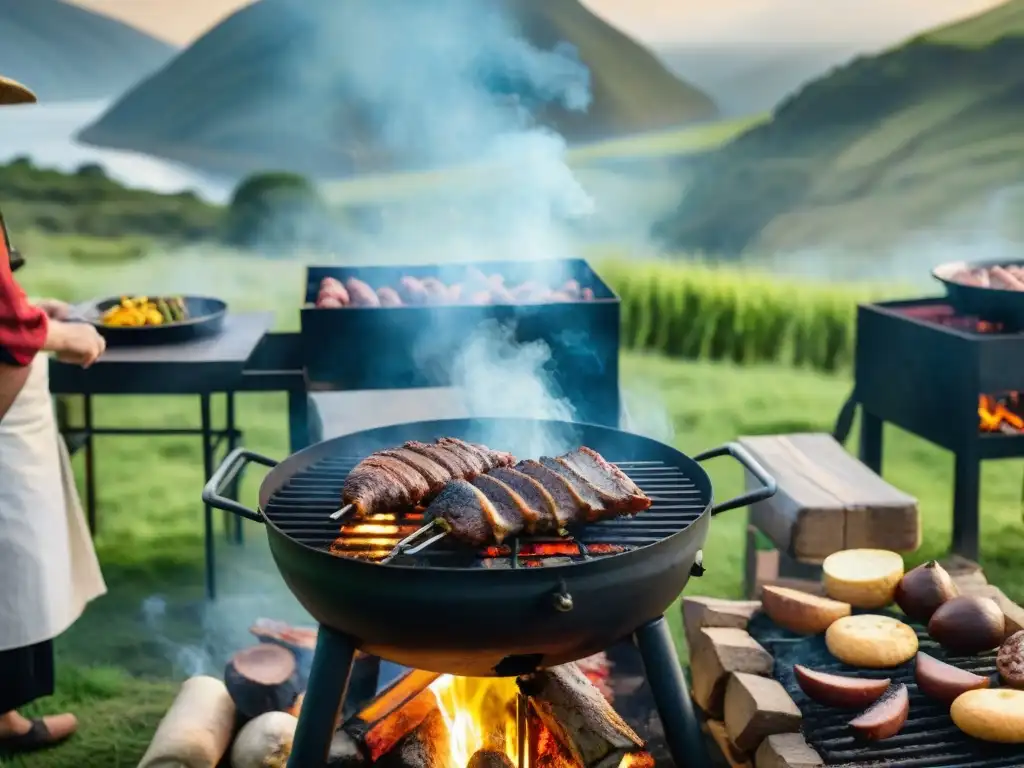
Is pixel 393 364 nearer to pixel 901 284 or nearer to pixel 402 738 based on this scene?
pixel 402 738

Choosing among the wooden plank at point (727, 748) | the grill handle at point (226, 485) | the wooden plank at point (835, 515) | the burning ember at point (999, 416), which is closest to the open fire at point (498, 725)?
the wooden plank at point (727, 748)

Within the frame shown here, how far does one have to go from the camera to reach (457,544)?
96.6 inches

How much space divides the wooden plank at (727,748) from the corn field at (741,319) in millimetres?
5962

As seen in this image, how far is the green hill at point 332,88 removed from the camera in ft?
30.4

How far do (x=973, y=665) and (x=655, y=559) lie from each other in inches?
54.1

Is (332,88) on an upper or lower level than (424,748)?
upper

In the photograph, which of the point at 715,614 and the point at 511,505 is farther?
the point at 715,614

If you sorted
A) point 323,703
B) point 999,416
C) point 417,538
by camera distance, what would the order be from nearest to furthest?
point 323,703
point 417,538
point 999,416

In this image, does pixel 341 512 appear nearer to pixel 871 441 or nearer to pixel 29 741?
pixel 29 741

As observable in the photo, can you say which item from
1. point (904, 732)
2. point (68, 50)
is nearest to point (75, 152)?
point (68, 50)

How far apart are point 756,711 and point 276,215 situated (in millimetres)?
8181

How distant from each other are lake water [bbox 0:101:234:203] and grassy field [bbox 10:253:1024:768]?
73 cm

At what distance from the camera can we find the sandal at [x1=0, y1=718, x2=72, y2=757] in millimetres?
3590

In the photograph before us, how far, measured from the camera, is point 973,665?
3109 millimetres
